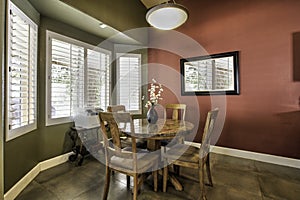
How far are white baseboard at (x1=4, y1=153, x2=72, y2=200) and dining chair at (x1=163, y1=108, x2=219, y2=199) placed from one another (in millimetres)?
1809

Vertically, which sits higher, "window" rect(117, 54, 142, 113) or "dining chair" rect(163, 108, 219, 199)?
"window" rect(117, 54, 142, 113)

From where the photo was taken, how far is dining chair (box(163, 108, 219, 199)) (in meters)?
1.83

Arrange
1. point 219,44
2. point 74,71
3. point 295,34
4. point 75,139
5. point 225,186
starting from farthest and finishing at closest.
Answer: point 219,44, point 74,71, point 75,139, point 295,34, point 225,186

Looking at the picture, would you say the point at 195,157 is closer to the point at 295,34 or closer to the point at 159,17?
the point at 159,17

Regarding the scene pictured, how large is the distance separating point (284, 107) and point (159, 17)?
2.65 m

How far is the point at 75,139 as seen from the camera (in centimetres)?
308

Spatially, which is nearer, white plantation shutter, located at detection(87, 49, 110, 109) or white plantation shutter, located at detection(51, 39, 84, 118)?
white plantation shutter, located at detection(51, 39, 84, 118)

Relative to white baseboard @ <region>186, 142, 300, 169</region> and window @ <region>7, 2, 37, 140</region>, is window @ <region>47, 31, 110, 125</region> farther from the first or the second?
white baseboard @ <region>186, 142, 300, 169</region>

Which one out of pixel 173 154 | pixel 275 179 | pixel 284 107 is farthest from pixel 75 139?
pixel 284 107

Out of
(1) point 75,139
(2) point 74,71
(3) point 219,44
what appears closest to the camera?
(1) point 75,139

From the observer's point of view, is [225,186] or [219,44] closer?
[225,186]

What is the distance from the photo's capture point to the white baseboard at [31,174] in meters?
1.96

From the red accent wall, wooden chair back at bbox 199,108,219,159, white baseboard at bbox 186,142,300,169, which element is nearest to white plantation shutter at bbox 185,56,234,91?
the red accent wall

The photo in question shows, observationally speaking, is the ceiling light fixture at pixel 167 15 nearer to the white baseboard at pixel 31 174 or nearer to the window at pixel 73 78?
the window at pixel 73 78
